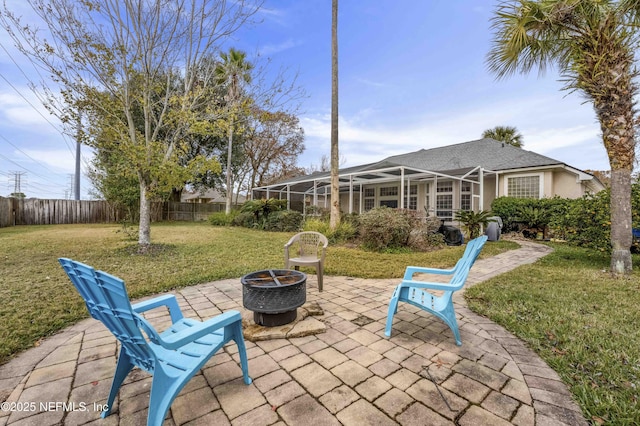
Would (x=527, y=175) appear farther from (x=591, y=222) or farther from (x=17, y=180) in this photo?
(x=17, y=180)

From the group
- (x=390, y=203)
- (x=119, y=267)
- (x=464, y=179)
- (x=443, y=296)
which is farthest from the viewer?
(x=390, y=203)

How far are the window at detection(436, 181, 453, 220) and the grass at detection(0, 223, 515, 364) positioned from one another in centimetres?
470

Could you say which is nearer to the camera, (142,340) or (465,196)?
(142,340)

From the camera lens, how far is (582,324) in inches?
121

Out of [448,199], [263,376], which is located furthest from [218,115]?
[448,199]

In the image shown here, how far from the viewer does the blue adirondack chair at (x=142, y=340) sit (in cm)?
141

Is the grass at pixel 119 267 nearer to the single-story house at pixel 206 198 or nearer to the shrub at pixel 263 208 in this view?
the shrub at pixel 263 208

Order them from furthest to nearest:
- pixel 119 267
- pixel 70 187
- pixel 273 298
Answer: pixel 70 187
pixel 119 267
pixel 273 298

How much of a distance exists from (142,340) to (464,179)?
1341 cm

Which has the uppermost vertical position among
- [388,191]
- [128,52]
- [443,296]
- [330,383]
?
[128,52]

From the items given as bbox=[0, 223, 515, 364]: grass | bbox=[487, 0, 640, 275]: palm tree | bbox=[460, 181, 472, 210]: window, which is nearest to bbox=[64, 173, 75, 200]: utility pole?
bbox=[0, 223, 515, 364]: grass

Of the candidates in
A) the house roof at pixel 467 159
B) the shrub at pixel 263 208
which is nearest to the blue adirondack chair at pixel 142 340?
the house roof at pixel 467 159

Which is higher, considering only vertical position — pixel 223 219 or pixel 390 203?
pixel 390 203

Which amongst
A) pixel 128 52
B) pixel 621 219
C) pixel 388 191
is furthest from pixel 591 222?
pixel 128 52
